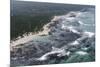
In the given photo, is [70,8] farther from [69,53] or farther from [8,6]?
[8,6]

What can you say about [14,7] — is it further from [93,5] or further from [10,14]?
[93,5]

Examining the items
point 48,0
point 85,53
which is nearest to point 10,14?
point 48,0

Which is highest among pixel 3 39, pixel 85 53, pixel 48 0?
pixel 48 0

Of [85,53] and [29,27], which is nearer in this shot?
[29,27]

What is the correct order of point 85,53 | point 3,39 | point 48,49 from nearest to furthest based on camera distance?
point 3,39 → point 48,49 → point 85,53

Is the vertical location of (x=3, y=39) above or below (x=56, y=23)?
below

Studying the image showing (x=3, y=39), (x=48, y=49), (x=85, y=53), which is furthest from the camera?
(x=85, y=53)
